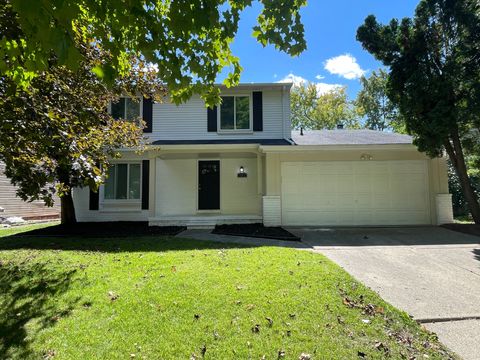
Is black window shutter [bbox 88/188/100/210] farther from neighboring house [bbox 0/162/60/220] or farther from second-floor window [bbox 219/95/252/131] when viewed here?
second-floor window [bbox 219/95/252/131]

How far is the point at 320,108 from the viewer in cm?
3531

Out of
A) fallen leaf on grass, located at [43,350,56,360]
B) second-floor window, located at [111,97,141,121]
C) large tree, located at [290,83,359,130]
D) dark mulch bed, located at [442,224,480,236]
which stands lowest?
fallen leaf on grass, located at [43,350,56,360]

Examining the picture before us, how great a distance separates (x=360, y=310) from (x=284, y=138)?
9.90m

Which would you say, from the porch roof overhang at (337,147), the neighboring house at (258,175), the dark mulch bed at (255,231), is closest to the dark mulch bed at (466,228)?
the neighboring house at (258,175)

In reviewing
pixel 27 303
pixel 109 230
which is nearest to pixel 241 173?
pixel 109 230

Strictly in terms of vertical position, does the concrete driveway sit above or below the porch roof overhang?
below

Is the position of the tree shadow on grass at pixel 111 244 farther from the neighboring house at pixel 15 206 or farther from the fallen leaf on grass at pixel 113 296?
the neighboring house at pixel 15 206

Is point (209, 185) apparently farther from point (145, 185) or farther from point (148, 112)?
point (148, 112)

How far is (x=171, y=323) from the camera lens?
339 centimetres

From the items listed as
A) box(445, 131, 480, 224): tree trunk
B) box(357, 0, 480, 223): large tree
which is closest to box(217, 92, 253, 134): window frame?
box(357, 0, 480, 223): large tree

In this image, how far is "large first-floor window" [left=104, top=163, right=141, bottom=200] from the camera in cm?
1293

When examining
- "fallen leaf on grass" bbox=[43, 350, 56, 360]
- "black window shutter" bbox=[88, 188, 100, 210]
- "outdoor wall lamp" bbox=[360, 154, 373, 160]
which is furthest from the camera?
"black window shutter" bbox=[88, 188, 100, 210]

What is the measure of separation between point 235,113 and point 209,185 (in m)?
3.44

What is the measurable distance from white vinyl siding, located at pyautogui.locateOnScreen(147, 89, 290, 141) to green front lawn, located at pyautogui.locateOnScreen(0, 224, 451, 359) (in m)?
7.92
